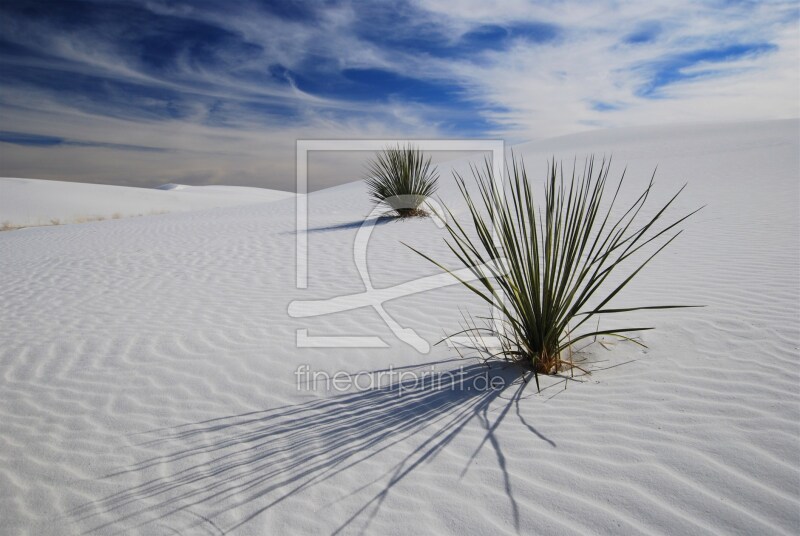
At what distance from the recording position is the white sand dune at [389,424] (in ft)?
7.06

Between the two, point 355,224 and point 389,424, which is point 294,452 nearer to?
point 389,424

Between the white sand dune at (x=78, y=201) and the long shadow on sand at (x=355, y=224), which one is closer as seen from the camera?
the long shadow on sand at (x=355, y=224)

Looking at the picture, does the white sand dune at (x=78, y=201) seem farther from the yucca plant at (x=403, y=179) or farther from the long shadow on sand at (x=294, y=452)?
the long shadow on sand at (x=294, y=452)

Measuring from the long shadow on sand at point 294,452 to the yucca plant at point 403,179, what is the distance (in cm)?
793

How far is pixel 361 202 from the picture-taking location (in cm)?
1762

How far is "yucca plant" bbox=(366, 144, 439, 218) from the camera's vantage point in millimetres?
10711

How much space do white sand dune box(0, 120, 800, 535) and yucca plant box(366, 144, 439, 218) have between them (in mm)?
5419

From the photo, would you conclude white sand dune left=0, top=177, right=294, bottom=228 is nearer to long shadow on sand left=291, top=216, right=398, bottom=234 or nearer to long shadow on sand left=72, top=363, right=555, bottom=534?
long shadow on sand left=291, top=216, right=398, bottom=234

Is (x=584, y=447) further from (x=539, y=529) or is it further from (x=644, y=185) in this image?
(x=644, y=185)

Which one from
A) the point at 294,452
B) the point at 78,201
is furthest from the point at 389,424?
the point at 78,201

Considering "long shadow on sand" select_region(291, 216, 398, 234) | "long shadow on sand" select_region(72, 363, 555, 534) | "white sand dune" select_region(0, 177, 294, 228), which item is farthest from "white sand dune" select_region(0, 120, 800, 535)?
"white sand dune" select_region(0, 177, 294, 228)

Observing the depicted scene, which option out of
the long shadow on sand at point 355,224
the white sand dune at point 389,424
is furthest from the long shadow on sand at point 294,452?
the long shadow on sand at point 355,224

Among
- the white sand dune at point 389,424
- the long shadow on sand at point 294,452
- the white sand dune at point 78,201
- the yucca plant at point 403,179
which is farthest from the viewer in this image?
the white sand dune at point 78,201

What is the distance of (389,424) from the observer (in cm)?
293
